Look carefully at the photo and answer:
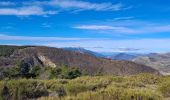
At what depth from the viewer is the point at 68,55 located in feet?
389

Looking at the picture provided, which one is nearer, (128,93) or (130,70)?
(128,93)

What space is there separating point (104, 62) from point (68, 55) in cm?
1291

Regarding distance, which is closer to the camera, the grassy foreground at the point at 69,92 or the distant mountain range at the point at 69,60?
the grassy foreground at the point at 69,92

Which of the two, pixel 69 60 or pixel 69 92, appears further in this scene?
pixel 69 60

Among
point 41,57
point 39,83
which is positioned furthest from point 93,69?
point 39,83

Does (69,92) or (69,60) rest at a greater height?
(69,92)

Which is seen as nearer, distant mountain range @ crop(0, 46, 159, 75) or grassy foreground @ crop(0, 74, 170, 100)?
grassy foreground @ crop(0, 74, 170, 100)

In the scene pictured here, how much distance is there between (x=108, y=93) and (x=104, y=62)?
100905 millimetres

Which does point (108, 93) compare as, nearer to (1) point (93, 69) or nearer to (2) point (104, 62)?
(1) point (93, 69)

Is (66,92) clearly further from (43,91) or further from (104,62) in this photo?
(104,62)

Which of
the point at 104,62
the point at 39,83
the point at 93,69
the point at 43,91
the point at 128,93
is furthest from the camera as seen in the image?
the point at 104,62

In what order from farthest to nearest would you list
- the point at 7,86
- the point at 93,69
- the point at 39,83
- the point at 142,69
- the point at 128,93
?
the point at 142,69 → the point at 93,69 → the point at 39,83 → the point at 7,86 → the point at 128,93

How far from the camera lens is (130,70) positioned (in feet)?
363

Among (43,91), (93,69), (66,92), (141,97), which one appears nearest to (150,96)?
(141,97)
